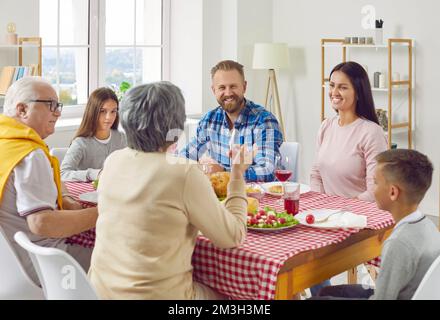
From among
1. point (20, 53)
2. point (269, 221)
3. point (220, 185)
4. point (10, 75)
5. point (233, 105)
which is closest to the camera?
point (269, 221)

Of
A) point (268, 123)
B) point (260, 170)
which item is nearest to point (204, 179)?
point (260, 170)

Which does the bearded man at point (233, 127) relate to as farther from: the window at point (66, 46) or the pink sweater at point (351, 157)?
the window at point (66, 46)

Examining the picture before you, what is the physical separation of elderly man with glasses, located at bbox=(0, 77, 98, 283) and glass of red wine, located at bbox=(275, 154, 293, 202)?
2.45 feet

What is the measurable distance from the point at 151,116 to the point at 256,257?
53 cm

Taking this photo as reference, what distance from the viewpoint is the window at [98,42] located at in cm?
552

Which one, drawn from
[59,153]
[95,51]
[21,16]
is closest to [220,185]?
[59,153]

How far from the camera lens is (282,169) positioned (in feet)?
10.8

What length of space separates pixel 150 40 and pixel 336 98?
3.26m

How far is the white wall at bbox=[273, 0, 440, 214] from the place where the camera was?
554 cm

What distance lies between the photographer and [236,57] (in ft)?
20.6

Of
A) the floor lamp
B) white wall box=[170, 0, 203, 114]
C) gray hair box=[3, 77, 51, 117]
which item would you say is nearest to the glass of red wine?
gray hair box=[3, 77, 51, 117]

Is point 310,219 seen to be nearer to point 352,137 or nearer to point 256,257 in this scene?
point 256,257
